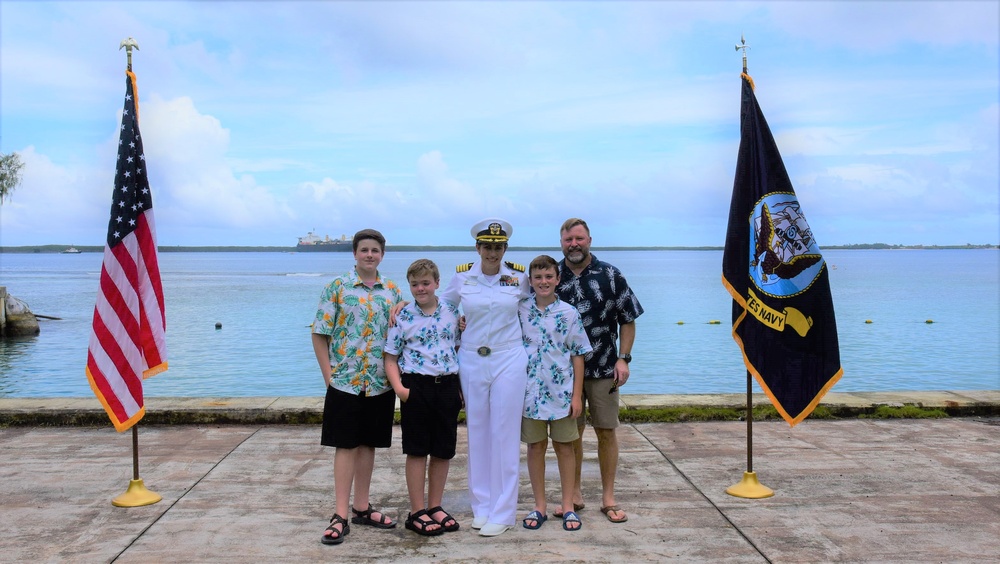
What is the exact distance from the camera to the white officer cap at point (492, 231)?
4.67 meters

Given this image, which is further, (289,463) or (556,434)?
(289,463)

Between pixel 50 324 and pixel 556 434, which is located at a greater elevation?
pixel 556 434

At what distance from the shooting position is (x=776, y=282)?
5340 mm

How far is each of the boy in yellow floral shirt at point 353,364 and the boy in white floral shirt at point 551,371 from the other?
0.79m

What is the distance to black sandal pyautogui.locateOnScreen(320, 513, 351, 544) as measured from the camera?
4.38m

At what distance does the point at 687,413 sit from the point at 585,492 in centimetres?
226

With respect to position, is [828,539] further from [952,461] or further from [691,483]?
[952,461]

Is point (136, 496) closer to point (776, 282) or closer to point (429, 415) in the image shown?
point (429, 415)

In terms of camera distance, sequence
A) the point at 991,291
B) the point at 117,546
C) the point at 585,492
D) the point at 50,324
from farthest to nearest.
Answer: the point at 991,291 → the point at 50,324 → the point at 585,492 → the point at 117,546

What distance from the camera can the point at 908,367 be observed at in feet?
67.2

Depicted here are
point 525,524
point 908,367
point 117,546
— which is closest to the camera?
point 117,546

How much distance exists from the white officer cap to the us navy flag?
4.88ft

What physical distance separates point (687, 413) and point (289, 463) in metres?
3.37

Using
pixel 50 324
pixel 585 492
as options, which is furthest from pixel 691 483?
pixel 50 324
